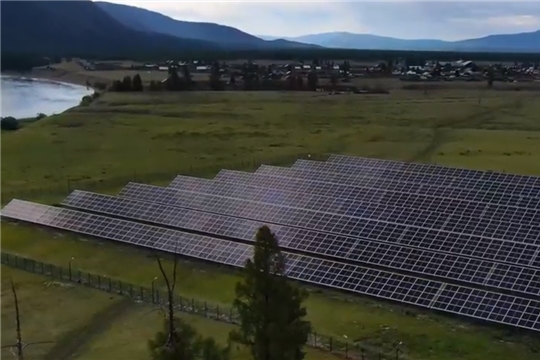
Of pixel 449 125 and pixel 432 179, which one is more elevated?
pixel 432 179

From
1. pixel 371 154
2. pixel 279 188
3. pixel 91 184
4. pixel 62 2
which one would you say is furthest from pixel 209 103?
pixel 279 188

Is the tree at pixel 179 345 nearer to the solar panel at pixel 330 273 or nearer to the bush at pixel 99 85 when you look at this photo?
the solar panel at pixel 330 273

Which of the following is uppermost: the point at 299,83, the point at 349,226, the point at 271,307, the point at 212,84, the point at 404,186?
the point at 271,307

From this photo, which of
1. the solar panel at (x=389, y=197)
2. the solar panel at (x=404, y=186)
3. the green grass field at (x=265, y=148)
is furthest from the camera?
the solar panel at (x=404, y=186)

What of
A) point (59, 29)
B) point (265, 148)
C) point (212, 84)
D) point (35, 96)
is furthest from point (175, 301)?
point (59, 29)

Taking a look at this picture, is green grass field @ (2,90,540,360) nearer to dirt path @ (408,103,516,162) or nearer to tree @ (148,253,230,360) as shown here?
dirt path @ (408,103,516,162)

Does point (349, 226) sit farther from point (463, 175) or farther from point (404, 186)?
point (463, 175)

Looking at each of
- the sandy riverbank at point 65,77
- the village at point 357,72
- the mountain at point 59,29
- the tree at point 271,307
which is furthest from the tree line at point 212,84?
the tree at point 271,307
